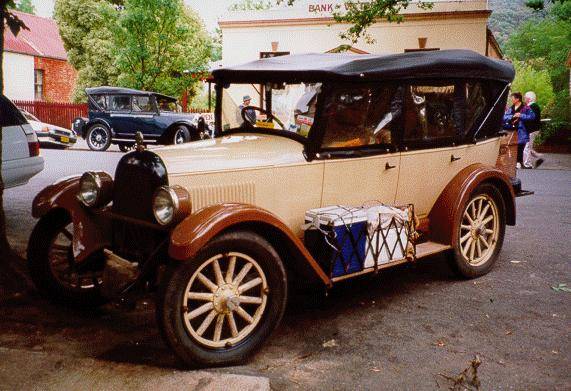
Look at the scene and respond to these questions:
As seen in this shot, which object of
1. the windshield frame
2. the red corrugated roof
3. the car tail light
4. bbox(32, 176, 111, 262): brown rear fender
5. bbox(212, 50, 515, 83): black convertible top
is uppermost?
the red corrugated roof

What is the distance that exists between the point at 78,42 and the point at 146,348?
3313cm

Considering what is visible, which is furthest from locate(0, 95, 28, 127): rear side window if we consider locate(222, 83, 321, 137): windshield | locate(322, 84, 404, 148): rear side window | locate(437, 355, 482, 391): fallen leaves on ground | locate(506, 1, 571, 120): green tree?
locate(506, 1, 571, 120): green tree

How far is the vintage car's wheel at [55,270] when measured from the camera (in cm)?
414

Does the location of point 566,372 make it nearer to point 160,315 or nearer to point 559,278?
point 559,278

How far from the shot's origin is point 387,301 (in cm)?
459

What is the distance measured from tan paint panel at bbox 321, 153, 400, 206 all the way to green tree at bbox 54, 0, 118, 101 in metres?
29.7

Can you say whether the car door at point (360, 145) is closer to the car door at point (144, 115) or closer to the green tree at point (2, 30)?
the green tree at point (2, 30)

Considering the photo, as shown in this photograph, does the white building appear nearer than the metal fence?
Yes

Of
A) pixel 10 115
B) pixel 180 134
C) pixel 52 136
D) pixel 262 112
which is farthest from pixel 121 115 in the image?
Answer: pixel 262 112

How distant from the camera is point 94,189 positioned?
3.80m

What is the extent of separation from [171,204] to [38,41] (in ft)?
131

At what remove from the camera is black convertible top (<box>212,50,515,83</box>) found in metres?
4.14

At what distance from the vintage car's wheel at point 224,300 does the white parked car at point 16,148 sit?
14.9ft

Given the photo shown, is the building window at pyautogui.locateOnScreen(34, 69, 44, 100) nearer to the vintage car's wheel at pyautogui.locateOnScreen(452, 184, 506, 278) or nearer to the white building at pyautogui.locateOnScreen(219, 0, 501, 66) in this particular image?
the white building at pyautogui.locateOnScreen(219, 0, 501, 66)
